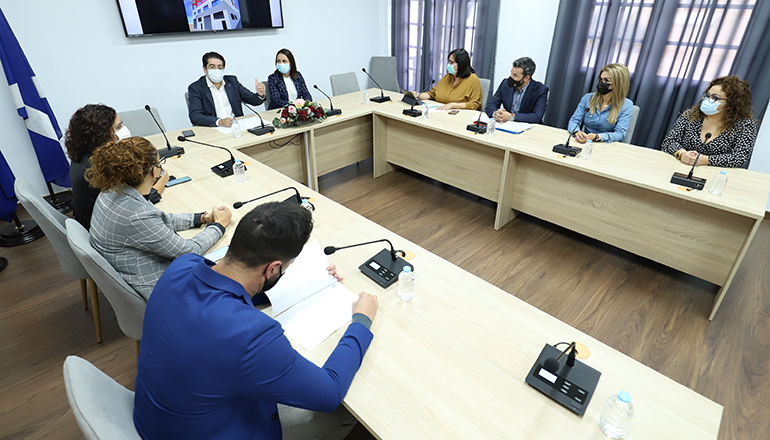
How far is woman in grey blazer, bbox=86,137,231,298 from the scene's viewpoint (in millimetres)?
1543

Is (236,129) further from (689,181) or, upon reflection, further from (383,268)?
(689,181)

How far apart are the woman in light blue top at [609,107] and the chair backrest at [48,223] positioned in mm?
3378

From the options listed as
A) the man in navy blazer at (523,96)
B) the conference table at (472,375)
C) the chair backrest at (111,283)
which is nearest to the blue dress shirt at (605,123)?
the man in navy blazer at (523,96)

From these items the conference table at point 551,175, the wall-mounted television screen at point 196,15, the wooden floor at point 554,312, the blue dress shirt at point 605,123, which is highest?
the wall-mounted television screen at point 196,15

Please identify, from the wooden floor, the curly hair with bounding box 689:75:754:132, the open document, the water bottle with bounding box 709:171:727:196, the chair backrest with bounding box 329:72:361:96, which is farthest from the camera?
the chair backrest with bounding box 329:72:361:96

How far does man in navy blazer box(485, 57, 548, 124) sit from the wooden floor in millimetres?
922

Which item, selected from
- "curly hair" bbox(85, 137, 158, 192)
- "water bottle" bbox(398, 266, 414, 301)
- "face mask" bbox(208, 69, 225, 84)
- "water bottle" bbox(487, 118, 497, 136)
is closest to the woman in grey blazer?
"curly hair" bbox(85, 137, 158, 192)

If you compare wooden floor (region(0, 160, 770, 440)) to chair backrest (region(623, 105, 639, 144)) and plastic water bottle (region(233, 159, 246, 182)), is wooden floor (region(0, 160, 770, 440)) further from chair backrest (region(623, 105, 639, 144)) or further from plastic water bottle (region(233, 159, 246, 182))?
plastic water bottle (region(233, 159, 246, 182))

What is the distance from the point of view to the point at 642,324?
7.86ft

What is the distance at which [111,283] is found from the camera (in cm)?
156

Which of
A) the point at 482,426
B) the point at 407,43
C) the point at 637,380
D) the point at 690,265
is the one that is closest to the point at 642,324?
the point at 690,265

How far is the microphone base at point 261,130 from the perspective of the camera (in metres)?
3.33

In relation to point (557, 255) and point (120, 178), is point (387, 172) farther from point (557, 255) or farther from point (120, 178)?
point (120, 178)

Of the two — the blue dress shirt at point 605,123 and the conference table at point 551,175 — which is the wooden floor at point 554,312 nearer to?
the conference table at point 551,175
